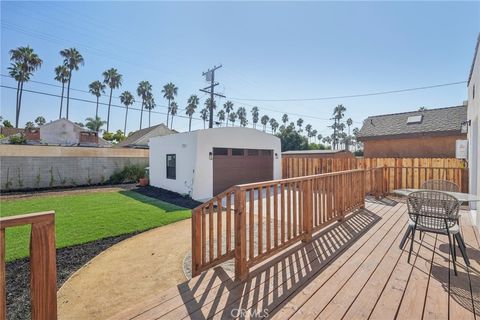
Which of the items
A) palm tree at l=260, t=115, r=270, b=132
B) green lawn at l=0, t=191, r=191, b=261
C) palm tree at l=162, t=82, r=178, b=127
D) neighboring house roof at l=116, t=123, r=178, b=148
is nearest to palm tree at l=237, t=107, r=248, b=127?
palm tree at l=260, t=115, r=270, b=132

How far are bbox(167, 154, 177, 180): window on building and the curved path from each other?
589 cm

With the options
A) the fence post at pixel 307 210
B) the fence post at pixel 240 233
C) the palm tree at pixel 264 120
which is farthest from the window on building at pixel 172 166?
the palm tree at pixel 264 120

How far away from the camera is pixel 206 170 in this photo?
964 centimetres

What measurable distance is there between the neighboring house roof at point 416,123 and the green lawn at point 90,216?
1299cm

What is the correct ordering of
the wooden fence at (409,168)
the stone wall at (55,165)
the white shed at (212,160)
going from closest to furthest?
1. the wooden fence at (409,168)
2. the white shed at (212,160)
3. the stone wall at (55,165)

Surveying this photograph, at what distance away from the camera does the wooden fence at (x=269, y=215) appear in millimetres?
2510

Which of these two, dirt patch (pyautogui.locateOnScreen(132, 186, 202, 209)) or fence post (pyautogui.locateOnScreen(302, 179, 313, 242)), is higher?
fence post (pyautogui.locateOnScreen(302, 179, 313, 242))

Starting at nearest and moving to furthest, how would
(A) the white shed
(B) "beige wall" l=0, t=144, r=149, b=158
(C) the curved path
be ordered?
(C) the curved path < (A) the white shed < (B) "beige wall" l=0, t=144, r=149, b=158

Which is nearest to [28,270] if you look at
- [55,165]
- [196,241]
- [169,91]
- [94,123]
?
[196,241]

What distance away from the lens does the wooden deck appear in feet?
6.34

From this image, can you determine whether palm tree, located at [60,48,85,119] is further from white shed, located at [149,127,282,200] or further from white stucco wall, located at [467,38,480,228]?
white stucco wall, located at [467,38,480,228]

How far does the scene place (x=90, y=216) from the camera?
22.2 feet

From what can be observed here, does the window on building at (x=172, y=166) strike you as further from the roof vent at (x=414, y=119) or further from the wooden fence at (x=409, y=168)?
the roof vent at (x=414, y=119)

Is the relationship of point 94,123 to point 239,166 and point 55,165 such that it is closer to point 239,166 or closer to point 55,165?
point 55,165
